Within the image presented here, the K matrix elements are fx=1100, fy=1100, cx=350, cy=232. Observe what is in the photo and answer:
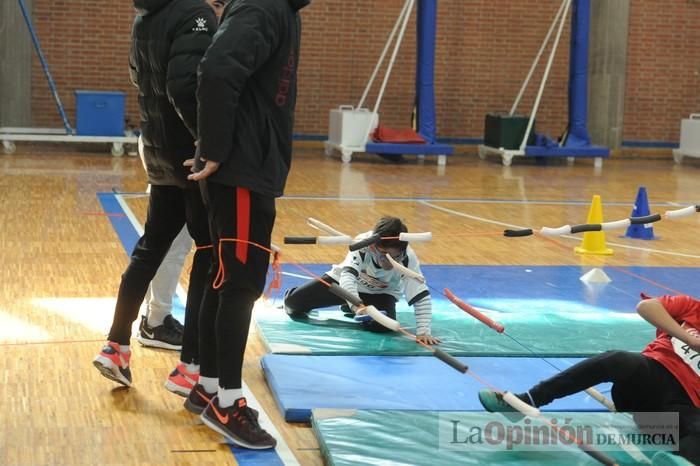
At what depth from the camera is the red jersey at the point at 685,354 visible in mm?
3723

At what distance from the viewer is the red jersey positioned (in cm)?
372

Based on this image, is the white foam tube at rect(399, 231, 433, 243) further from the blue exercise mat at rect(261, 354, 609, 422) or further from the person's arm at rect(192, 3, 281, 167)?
the person's arm at rect(192, 3, 281, 167)

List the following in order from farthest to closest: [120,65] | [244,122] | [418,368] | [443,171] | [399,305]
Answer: [120,65]
[443,171]
[399,305]
[418,368]
[244,122]

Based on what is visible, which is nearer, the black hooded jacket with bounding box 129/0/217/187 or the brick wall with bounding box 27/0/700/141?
the black hooded jacket with bounding box 129/0/217/187

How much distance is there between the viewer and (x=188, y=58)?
12.8 feet

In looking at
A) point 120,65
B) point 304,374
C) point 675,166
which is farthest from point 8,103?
point 304,374

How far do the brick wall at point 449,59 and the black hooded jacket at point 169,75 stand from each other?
35.7 ft

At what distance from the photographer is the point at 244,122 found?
3580mm

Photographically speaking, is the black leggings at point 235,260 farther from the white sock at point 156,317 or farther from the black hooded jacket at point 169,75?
the white sock at point 156,317

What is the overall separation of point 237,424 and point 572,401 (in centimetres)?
134

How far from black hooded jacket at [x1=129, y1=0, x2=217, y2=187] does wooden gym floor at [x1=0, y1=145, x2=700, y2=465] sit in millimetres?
916

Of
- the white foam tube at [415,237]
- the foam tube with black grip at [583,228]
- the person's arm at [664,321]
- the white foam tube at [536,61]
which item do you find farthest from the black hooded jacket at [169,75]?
the white foam tube at [536,61]

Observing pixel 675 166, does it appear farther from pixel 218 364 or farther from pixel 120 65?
pixel 218 364

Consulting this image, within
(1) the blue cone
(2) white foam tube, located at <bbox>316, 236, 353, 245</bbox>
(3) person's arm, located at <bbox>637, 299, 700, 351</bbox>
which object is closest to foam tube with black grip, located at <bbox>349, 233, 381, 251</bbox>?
(2) white foam tube, located at <bbox>316, 236, 353, 245</bbox>
